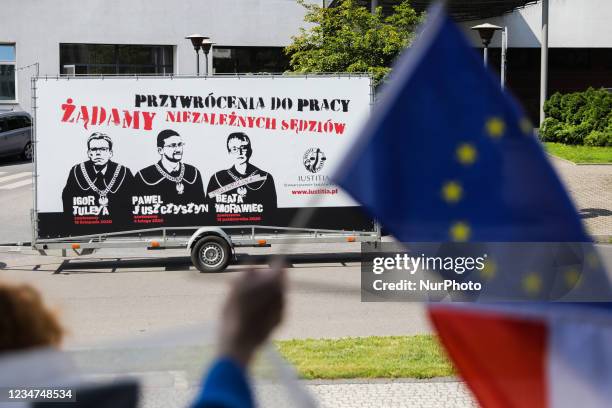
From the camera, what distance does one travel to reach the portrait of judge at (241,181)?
16.0 meters

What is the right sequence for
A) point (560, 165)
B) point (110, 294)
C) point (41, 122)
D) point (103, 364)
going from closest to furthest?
1. point (103, 364)
2. point (110, 294)
3. point (41, 122)
4. point (560, 165)

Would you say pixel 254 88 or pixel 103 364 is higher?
pixel 254 88

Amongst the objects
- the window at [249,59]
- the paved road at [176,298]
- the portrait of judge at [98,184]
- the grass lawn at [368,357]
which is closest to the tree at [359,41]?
the paved road at [176,298]

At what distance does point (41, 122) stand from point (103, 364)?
44.9ft

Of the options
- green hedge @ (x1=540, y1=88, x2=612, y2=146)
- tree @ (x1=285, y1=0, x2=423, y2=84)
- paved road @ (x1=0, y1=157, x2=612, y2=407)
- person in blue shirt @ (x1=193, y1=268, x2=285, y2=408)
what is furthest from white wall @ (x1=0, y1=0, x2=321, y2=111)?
person in blue shirt @ (x1=193, y1=268, x2=285, y2=408)

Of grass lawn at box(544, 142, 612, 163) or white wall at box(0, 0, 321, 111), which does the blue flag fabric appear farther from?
white wall at box(0, 0, 321, 111)

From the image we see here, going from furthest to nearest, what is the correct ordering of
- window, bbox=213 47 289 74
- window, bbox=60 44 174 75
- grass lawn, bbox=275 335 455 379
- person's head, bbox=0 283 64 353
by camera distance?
window, bbox=213 47 289 74 → window, bbox=60 44 174 75 → grass lawn, bbox=275 335 455 379 → person's head, bbox=0 283 64 353

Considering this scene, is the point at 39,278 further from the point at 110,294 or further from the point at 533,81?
the point at 533,81

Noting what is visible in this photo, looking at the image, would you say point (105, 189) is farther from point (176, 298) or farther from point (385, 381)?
point (385, 381)

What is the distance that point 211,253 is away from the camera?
16109 millimetres

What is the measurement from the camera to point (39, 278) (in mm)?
16109

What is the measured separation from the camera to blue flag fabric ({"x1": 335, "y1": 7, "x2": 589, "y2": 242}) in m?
2.89

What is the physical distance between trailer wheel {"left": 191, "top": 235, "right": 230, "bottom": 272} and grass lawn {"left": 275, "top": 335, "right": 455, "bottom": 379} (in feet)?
17.5

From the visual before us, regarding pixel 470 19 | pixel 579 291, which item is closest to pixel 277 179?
pixel 579 291
